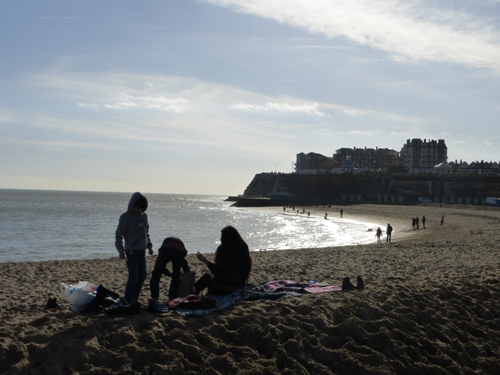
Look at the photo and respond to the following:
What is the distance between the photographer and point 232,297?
253 inches

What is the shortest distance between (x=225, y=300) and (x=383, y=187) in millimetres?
95300

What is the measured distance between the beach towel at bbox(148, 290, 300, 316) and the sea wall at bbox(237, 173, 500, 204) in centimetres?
7841

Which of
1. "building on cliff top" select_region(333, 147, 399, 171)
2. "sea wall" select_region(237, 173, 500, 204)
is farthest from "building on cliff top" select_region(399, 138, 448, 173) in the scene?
"sea wall" select_region(237, 173, 500, 204)

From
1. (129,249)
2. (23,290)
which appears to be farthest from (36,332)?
(23,290)

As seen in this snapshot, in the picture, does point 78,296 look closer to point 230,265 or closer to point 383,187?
point 230,265

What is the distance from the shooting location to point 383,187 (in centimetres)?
9756

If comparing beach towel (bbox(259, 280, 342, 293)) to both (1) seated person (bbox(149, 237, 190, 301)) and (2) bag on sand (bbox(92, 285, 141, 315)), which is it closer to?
(1) seated person (bbox(149, 237, 190, 301))

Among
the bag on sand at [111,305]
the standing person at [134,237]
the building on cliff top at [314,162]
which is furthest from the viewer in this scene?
the building on cliff top at [314,162]

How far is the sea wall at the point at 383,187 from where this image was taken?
85.8m

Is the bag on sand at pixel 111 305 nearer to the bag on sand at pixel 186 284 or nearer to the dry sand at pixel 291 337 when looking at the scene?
the dry sand at pixel 291 337

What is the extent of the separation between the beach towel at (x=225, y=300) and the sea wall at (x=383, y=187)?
7841 centimetres

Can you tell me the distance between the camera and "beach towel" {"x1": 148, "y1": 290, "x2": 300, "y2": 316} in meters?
5.83

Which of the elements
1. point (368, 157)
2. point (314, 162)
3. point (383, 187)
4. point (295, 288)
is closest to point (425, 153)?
point (368, 157)

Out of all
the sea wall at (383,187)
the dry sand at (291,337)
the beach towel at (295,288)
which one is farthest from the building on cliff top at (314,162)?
the dry sand at (291,337)
